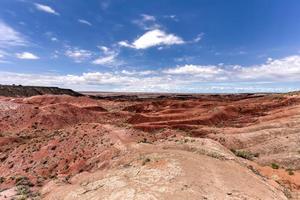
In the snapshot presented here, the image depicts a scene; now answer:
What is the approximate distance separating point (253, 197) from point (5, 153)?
30601mm

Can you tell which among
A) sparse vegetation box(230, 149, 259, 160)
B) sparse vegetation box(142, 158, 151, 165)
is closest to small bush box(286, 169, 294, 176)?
sparse vegetation box(230, 149, 259, 160)

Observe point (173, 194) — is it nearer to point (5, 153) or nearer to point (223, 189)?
point (223, 189)

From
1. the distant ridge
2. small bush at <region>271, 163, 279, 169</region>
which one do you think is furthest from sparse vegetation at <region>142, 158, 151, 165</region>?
the distant ridge

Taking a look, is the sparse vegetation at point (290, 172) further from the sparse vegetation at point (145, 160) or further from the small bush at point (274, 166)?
the sparse vegetation at point (145, 160)

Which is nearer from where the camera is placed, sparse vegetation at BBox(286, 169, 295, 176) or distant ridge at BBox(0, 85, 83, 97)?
sparse vegetation at BBox(286, 169, 295, 176)

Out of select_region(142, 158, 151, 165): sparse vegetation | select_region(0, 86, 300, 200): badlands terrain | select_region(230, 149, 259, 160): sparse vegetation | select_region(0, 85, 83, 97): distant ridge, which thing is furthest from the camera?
select_region(0, 85, 83, 97): distant ridge

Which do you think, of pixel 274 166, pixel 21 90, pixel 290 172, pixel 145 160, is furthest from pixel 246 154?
pixel 21 90

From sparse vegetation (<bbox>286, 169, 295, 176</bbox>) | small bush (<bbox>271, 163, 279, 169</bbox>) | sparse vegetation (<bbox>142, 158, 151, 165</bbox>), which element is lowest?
sparse vegetation (<bbox>286, 169, 295, 176</bbox>)

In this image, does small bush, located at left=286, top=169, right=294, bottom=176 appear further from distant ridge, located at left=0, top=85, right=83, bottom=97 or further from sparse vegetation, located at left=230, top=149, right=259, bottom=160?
distant ridge, located at left=0, top=85, right=83, bottom=97

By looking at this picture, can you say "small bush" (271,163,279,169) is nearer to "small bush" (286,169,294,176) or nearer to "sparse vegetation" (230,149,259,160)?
"small bush" (286,169,294,176)

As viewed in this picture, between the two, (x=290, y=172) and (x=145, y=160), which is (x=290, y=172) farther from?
(x=145, y=160)

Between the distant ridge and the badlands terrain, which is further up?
the distant ridge

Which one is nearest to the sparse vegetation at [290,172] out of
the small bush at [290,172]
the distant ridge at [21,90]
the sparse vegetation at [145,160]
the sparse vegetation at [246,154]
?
the small bush at [290,172]

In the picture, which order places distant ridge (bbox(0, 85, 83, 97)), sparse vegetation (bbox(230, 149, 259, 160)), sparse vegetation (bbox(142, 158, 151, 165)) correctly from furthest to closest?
distant ridge (bbox(0, 85, 83, 97)) → sparse vegetation (bbox(230, 149, 259, 160)) → sparse vegetation (bbox(142, 158, 151, 165))
